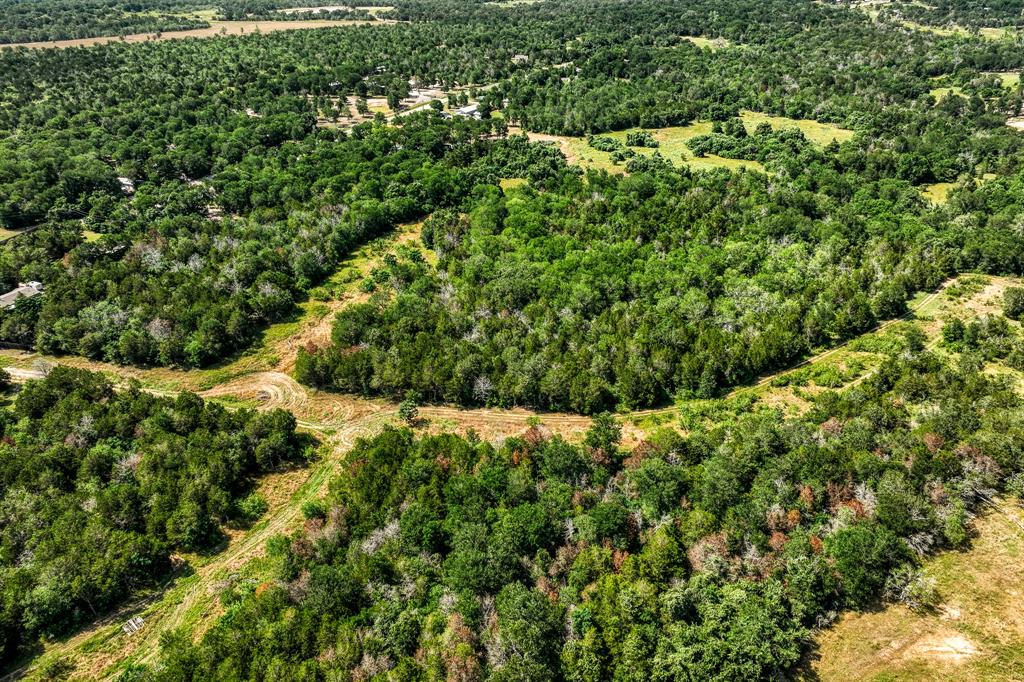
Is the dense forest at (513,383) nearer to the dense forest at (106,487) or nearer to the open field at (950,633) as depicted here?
the dense forest at (106,487)

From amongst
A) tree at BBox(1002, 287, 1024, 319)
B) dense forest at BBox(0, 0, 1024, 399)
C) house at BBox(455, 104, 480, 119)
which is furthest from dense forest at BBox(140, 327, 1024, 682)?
house at BBox(455, 104, 480, 119)

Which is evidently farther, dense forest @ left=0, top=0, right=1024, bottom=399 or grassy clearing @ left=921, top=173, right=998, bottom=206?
grassy clearing @ left=921, top=173, right=998, bottom=206

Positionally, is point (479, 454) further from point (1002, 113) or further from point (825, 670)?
point (1002, 113)

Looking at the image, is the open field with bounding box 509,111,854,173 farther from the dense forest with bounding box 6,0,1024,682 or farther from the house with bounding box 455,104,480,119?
the house with bounding box 455,104,480,119

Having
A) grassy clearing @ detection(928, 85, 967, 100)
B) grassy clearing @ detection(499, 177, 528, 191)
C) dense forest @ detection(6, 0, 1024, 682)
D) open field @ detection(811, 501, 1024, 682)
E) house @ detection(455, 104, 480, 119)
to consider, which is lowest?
open field @ detection(811, 501, 1024, 682)

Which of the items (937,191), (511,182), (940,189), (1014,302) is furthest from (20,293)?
(940,189)

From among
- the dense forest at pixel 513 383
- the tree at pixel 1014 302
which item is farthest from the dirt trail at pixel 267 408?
the tree at pixel 1014 302
